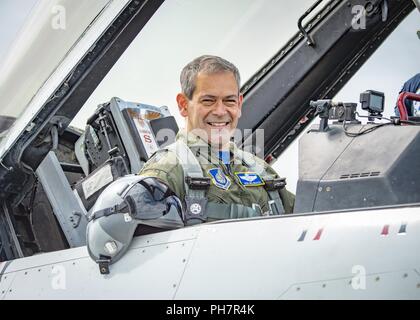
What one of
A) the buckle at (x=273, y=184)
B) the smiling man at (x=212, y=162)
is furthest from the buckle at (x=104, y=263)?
the buckle at (x=273, y=184)

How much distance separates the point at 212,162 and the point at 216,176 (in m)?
0.10

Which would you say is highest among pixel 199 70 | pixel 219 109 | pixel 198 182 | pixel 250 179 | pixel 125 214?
pixel 199 70

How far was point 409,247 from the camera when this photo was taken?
1.63 meters

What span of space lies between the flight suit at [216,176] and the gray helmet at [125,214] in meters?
0.11

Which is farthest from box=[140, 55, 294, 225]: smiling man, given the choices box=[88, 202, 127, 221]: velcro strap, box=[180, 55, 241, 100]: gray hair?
box=[88, 202, 127, 221]: velcro strap

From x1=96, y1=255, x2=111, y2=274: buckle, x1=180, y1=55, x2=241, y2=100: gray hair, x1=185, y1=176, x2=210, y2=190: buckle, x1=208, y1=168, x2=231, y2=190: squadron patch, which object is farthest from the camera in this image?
x1=180, y1=55, x2=241, y2=100: gray hair

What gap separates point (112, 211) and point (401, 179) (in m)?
0.87

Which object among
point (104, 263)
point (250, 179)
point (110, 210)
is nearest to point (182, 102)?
point (250, 179)

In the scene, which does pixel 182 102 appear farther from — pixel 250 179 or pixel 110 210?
pixel 110 210

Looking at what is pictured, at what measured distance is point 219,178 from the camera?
8.06 ft

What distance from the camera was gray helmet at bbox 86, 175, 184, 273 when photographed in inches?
86.1

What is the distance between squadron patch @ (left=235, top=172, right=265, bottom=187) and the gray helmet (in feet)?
1.15

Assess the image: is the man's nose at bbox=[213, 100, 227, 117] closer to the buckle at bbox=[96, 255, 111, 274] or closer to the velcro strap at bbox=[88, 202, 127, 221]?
the velcro strap at bbox=[88, 202, 127, 221]

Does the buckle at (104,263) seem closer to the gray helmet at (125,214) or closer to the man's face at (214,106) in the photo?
the gray helmet at (125,214)
